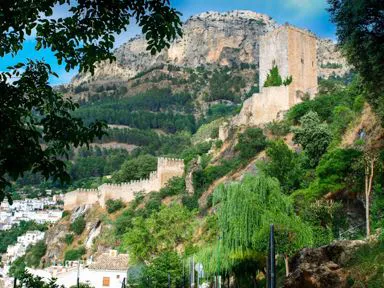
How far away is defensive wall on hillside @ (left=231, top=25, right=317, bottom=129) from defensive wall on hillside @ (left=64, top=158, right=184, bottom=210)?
1184 centimetres

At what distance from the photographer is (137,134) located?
15925 cm

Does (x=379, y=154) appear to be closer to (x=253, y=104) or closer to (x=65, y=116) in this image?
(x=65, y=116)

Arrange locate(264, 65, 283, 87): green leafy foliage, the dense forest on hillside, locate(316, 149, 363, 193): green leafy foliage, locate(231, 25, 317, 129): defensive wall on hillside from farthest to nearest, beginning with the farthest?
locate(264, 65, 283, 87): green leafy foliage → locate(231, 25, 317, 129): defensive wall on hillside → locate(316, 149, 363, 193): green leafy foliage → the dense forest on hillside

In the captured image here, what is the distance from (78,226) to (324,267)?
6369cm

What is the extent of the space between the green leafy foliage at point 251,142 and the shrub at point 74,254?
994 inches

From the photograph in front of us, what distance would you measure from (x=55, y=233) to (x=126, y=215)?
1577cm

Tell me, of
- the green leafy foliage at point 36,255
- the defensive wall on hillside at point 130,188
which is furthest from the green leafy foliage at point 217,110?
the green leafy foliage at point 36,255

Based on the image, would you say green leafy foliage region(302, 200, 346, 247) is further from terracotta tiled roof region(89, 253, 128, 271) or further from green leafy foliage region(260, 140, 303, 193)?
terracotta tiled roof region(89, 253, 128, 271)

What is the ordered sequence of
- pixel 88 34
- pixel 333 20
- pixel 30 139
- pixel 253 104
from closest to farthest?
pixel 30 139 < pixel 88 34 < pixel 333 20 < pixel 253 104

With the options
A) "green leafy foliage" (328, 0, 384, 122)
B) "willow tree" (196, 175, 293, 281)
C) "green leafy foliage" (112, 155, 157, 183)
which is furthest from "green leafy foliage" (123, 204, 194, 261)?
"green leafy foliage" (112, 155, 157, 183)

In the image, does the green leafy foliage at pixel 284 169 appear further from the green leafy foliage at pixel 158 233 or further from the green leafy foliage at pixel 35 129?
the green leafy foliage at pixel 35 129

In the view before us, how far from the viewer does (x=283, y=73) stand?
59.9 metres

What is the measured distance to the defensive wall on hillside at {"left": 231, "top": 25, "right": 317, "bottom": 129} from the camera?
5828cm

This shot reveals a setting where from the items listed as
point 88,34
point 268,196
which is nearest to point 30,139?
point 88,34
